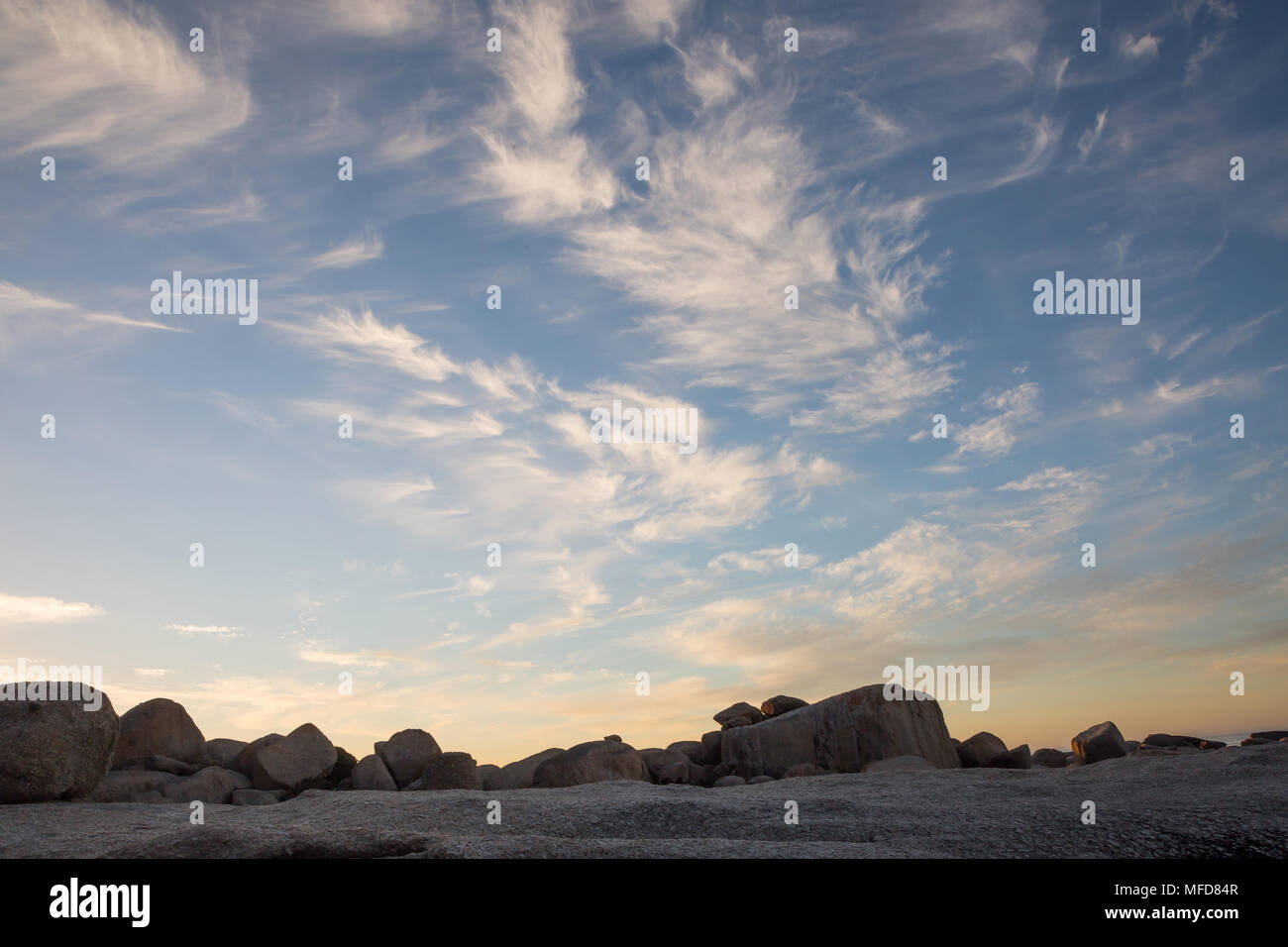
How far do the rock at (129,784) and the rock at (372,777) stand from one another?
2.39 m

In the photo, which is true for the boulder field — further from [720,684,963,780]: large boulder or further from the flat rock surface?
the flat rock surface

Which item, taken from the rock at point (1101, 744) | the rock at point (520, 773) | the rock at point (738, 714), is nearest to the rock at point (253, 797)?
the rock at point (520, 773)

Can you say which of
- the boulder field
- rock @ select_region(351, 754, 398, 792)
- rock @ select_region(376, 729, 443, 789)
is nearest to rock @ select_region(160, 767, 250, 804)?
the boulder field

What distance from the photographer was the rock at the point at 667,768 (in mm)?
14750

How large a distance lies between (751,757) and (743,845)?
10040 millimetres

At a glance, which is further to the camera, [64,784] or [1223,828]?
[64,784]

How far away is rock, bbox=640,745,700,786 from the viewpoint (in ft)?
48.4

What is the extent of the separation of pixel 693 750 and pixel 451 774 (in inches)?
202

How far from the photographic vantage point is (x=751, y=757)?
1572 cm

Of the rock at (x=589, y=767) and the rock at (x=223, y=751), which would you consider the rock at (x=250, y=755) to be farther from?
the rock at (x=589, y=767)
